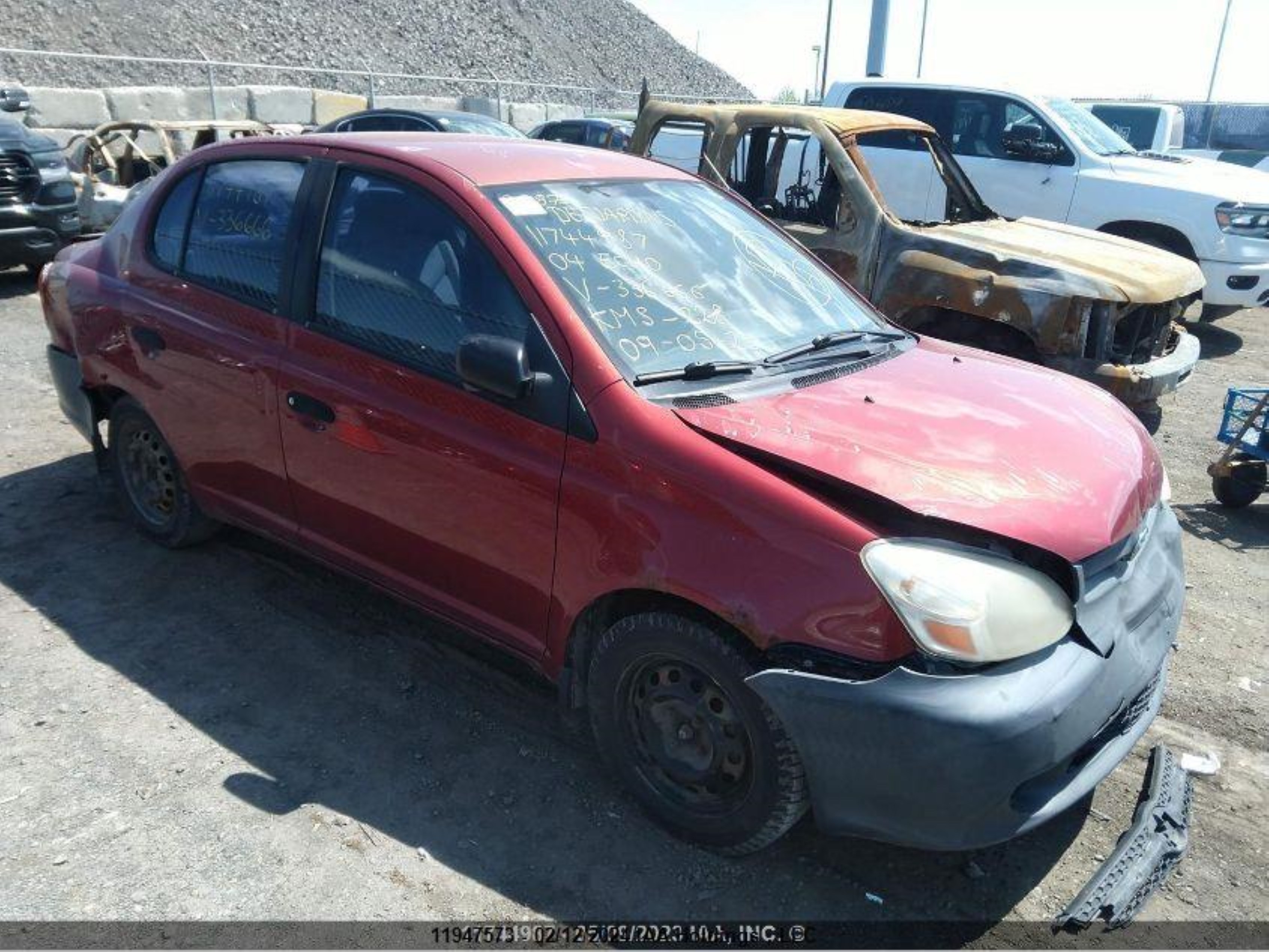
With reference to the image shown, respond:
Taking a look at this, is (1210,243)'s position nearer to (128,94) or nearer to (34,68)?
(128,94)

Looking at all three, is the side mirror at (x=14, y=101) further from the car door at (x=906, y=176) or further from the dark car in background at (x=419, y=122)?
the car door at (x=906, y=176)

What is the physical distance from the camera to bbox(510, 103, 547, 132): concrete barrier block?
2497cm

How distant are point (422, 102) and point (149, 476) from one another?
67.5 ft

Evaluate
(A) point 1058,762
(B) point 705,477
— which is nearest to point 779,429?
(B) point 705,477

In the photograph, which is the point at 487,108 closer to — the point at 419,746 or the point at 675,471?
the point at 419,746

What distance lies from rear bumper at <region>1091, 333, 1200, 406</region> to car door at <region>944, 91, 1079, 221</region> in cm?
343

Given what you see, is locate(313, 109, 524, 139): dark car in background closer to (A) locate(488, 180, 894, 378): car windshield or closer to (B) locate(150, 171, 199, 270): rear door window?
(B) locate(150, 171, 199, 270): rear door window

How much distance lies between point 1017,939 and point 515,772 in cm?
152

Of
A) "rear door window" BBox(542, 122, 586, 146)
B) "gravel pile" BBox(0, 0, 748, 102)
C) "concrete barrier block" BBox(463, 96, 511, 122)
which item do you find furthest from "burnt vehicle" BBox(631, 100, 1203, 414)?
"gravel pile" BBox(0, 0, 748, 102)

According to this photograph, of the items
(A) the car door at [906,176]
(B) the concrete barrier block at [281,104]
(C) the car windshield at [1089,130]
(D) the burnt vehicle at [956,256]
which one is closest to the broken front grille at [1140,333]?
(D) the burnt vehicle at [956,256]

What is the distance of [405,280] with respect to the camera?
3.24 m

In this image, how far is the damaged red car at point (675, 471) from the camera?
7.79 feet

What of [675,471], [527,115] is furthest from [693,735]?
[527,115]

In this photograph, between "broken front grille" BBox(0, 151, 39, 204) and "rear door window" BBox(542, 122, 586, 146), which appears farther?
"rear door window" BBox(542, 122, 586, 146)
